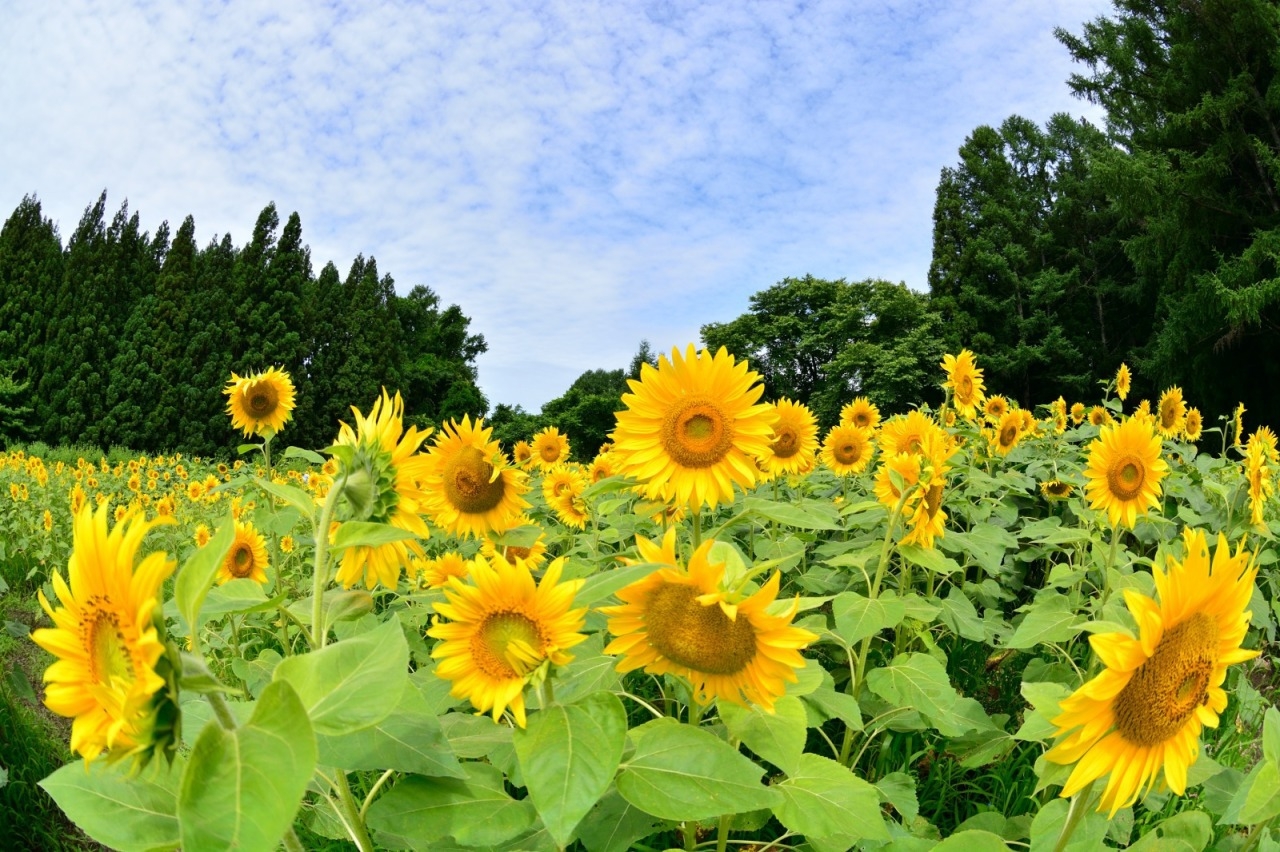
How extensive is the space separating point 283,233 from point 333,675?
81.5 feet

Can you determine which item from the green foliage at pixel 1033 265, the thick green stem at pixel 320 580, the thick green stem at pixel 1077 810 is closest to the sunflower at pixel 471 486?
the thick green stem at pixel 320 580

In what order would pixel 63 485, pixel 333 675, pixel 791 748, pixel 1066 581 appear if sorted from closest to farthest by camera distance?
pixel 333 675, pixel 791 748, pixel 1066 581, pixel 63 485

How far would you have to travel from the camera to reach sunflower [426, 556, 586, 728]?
1.01 meters

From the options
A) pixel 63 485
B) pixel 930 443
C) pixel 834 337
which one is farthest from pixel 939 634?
pixel 834 337

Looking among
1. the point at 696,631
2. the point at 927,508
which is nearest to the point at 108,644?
the point at 696,631

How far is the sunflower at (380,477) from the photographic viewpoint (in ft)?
3.92

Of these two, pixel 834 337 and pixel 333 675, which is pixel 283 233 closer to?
pixel 834 337

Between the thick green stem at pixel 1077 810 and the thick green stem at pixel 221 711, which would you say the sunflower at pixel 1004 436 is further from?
the thick green stem at pixel 221 711

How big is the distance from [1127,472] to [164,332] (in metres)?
23.4

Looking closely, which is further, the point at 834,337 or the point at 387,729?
the point at 834,337

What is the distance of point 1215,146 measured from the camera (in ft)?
60.6

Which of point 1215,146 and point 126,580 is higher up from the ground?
point 1215,146

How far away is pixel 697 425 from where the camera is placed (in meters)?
1.72

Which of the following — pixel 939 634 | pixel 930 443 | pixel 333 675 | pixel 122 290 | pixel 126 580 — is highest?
pixel 122 290
